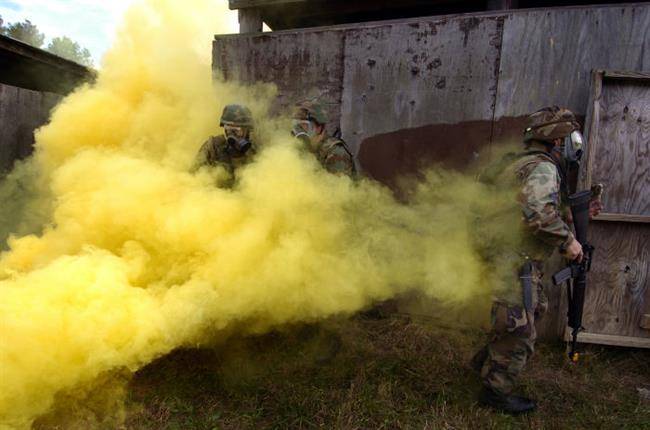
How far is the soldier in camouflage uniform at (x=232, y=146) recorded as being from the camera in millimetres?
4297

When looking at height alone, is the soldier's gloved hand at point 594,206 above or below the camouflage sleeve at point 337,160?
below

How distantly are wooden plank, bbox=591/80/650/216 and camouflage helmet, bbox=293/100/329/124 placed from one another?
238 cm

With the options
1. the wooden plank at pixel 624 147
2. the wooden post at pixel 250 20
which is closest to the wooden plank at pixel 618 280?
the wooden plank at pixel 624 147

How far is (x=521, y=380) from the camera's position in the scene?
3.52 m

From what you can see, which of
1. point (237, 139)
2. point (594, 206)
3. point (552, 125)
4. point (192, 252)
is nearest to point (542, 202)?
point (552, 125)

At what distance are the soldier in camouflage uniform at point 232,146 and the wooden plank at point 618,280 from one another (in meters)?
3.28

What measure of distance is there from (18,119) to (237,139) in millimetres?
3865

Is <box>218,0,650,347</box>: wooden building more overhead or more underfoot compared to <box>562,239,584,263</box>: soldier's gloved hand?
more overhead

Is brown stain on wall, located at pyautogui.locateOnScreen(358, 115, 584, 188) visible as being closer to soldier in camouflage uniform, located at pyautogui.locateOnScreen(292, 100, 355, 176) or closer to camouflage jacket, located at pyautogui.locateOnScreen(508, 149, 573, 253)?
soldier in camouflage uniform, located at pyautogui.locateOnScreen(292, 100, 355, 176)

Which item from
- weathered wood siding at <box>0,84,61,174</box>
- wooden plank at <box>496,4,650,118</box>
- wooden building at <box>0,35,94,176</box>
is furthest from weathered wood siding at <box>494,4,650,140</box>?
weathered wood siding at <box>0,84,61,174</box>

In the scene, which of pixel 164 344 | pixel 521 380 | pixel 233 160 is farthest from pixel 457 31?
pixel 164 344

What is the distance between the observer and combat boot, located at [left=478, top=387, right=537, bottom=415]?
307 cm

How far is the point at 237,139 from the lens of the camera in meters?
4.30

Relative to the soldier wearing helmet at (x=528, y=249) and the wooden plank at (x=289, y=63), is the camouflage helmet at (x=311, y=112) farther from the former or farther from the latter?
the soldier wearing helmet at (x=528, y=249)
